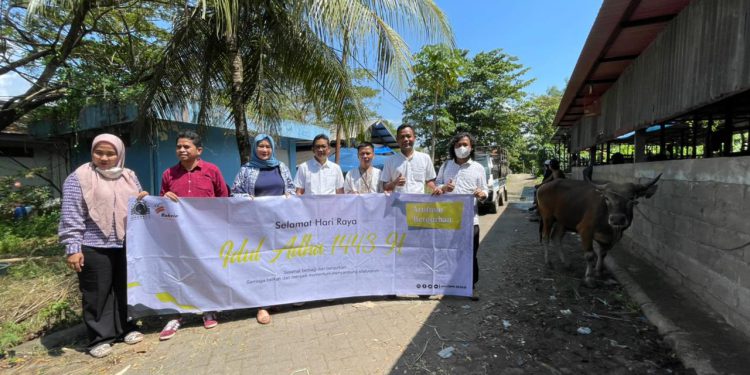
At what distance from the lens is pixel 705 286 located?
3.67 m

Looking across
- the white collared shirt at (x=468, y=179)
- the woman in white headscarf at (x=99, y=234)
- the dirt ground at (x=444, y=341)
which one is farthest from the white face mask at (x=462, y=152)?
the woman in white headscarf at (x=99, y=234)

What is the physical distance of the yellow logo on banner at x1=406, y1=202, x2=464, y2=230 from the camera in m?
4.04

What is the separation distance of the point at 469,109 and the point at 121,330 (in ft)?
73.1

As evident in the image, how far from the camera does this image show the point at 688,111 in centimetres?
418

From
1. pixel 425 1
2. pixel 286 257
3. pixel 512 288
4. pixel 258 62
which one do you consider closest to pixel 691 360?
A: pixel 512 288

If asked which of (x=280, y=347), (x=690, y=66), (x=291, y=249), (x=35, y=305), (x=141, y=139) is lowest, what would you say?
(x=280, y=347)

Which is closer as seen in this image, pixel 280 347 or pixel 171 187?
pixel 280 347

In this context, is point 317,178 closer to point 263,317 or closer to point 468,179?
point 263,317

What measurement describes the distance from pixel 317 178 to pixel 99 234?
2088 millimetres

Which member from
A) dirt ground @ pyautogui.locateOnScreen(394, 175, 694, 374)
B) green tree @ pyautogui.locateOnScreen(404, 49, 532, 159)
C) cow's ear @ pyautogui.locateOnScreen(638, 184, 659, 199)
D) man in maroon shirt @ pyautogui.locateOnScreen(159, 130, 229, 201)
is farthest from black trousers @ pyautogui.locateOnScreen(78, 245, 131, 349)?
green tree @ pyautogui.locateOnScreen(404, 49, 532, 159)

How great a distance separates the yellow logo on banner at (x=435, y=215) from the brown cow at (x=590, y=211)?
1.78m

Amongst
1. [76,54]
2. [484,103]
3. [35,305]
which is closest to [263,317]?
A: [35,305]

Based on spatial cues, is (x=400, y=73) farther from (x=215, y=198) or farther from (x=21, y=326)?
(x=21, y=326)

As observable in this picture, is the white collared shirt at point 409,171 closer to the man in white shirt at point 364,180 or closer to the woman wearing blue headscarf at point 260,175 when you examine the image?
the man in white shirt at point 364,180
